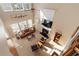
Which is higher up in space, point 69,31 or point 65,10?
point 65,10

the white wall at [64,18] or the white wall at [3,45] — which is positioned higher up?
the white wall at [64,18]

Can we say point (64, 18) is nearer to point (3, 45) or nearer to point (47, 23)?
point (47, 23)

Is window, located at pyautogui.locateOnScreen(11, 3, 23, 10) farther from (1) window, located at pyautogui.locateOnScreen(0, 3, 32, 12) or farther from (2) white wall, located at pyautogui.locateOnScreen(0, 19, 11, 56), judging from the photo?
(2) white wall, located at pyautogui.locateOnScreen(0, 19, 11, 56)

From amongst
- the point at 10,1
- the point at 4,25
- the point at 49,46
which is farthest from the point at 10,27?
the point at 49,46

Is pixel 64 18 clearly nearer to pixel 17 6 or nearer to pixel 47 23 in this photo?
pixel 47 23

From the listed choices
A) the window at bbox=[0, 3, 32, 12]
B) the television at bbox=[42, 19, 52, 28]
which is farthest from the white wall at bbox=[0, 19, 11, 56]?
the television at bbox=[42, 19, 52, 28]

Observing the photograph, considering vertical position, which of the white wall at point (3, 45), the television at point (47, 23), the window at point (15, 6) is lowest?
the white wall at point (3, 45)

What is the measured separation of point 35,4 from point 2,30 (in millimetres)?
257

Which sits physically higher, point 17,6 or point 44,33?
point 17,6

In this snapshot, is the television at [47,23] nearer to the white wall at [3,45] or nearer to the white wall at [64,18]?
the white wall at [64,18]

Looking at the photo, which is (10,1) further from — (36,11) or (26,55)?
(26,55)

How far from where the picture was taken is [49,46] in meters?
0.99

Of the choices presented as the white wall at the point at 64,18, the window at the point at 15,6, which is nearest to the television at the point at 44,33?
the white wall at the point at 64,18

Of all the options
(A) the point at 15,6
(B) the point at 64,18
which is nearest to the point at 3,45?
(A) the point at 15,6
